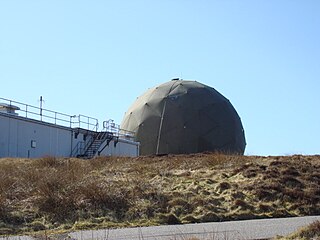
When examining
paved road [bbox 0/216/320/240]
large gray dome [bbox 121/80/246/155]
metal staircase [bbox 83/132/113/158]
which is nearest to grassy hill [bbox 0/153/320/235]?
paved road [bbox 0/216/320/240]

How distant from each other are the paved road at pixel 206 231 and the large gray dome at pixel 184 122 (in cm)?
4000

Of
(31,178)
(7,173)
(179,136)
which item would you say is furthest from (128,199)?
(179,136)

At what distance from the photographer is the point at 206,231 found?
13562mm

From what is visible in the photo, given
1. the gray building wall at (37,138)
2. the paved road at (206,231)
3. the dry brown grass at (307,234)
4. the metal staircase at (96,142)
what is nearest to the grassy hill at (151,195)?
the paved road at (206,231)

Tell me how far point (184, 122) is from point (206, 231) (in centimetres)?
4340

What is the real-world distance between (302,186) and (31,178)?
9.83m

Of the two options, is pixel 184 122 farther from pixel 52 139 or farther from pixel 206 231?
pixel 206 231

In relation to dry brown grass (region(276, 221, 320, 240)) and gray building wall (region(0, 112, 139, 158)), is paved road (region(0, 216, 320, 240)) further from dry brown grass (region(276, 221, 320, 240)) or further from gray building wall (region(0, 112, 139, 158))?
gray building wall (region(0, 112, 139, 158))

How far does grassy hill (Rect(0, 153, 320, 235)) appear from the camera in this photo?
16.6m

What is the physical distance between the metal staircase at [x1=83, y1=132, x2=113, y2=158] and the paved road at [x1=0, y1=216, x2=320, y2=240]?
1441 inches

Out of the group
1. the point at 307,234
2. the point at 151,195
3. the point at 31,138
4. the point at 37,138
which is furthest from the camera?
the point at 37,138

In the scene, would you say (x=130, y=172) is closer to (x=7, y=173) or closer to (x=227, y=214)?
(x=7, y=173)

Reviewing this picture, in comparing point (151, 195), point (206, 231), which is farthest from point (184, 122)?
point (206, 231)

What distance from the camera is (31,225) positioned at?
15688 millimetres
